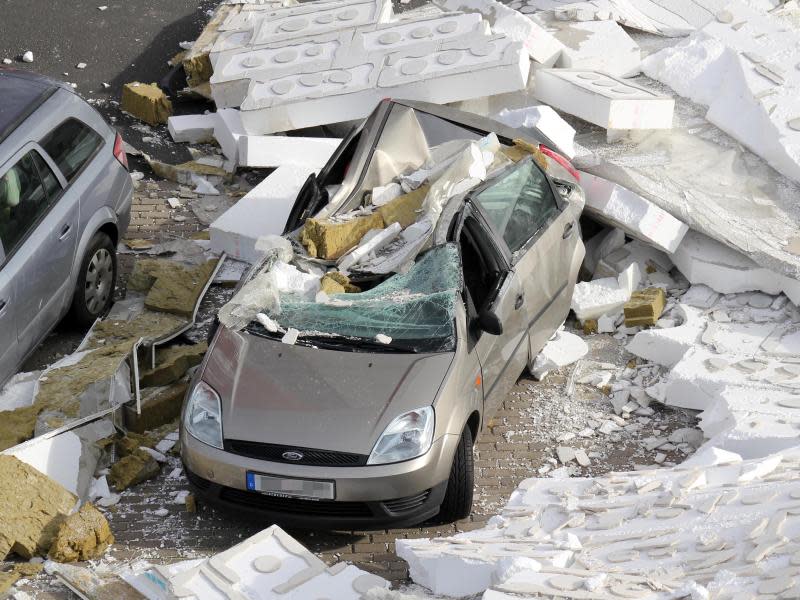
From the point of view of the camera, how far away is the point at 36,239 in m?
7.74

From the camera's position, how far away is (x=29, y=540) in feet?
21.0

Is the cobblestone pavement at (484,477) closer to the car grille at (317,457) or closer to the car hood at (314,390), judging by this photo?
the car grille at (317,457)

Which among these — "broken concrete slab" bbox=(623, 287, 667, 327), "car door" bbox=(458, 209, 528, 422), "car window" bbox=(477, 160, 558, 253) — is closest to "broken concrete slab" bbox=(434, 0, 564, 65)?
"car window" bbox=(477, 160, 558, 253)

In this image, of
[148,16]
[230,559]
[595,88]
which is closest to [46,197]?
[230,559]

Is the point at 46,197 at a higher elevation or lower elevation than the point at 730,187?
higher

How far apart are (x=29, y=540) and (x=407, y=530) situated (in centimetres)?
209

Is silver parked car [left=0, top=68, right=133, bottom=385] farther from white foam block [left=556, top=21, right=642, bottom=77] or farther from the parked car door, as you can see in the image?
white foam block [left=556, top=21, right=642, bottom=77]

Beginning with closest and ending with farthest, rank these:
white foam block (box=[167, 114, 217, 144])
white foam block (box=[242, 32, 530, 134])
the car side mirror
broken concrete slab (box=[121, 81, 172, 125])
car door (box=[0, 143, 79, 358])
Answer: the car side mirror < car door (box=[0, 143, 79, 358]) < white foam block (box=[242, 32, 530, 134]) < white foam block (box=[167, 114, 217, 144]) < broken concrete slab (box=[121, 81, 172, 125])

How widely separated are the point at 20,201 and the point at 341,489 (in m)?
3.13

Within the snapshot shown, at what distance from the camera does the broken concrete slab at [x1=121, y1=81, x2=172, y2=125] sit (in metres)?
11.7

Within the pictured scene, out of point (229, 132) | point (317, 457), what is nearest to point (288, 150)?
point (229, 132)

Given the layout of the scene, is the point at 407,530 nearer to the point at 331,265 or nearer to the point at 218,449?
the point at 218,449

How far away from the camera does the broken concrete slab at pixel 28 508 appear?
6.37 meters

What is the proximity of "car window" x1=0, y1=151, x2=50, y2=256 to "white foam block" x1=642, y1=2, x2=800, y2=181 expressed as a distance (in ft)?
18.3
